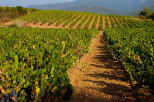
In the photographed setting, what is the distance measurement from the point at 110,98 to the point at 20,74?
377cm

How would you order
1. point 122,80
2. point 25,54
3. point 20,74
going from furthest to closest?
point 122,80, point 25,54, point 20,74

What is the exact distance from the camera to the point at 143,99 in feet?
26.9

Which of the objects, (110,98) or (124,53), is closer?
(110,98)

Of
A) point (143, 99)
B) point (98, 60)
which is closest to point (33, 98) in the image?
point (143, 99)

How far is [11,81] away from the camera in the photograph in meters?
6.47

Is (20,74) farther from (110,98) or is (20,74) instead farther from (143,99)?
(143,99)

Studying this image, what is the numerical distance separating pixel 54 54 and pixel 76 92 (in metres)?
Answer: 1.82

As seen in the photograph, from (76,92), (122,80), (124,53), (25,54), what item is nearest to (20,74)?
(25,54)

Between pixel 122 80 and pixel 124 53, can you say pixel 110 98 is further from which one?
pixel 124 53

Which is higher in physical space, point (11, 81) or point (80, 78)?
point (11, 81)

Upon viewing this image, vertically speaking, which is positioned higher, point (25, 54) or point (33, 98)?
point (25, 54)

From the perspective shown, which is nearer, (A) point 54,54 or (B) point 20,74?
(B) point 20,74

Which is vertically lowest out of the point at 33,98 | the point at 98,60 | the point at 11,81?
the point at 98,60

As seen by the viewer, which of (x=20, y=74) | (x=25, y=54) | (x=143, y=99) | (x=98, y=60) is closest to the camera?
(x=20, y=74)
